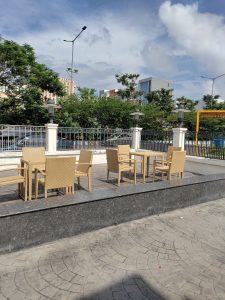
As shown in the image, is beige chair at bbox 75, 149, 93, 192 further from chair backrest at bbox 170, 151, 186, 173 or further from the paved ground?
chair backrest at bbox 170, 151, 186, 173

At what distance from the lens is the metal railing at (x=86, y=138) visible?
35.6 ft

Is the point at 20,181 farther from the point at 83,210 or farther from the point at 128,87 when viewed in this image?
the point at 128,87

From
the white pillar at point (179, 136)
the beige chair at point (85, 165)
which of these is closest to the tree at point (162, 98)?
the white pillar at point (179, 136)

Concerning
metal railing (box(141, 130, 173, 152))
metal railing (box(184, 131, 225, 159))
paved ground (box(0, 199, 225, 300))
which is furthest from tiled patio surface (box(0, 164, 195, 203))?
→ metal railing (box(141, 130, 173, 152))

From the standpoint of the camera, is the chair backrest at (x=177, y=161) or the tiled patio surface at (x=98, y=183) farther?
the chair backrest at (x=177, y=161)

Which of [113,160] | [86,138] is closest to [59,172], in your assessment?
[113,160]

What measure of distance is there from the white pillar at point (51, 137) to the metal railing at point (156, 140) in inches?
192

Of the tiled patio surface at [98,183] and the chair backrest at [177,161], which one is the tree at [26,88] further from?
the chair backrest at [177,161]

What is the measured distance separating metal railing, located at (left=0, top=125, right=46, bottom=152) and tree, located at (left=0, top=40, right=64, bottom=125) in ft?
22.2

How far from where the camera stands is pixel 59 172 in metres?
4.73

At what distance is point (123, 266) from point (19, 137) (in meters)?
7.35

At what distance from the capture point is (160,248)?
3.82 meters

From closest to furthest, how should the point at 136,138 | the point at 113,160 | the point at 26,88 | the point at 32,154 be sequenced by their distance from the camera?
the point at 32,154
the point at 113,160
the point at 136,138
the point at 26,88

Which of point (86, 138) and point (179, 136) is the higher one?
point (179, 136)
